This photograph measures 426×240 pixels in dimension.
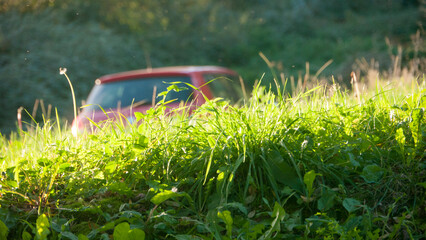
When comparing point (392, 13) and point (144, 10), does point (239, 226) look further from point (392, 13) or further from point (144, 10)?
point (392, 13)

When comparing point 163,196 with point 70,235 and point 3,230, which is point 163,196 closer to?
point 70,235

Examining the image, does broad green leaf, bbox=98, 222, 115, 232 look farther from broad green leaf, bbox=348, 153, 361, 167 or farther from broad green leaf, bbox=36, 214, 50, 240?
broad green leaf, bbox=348, 153, 361, 167

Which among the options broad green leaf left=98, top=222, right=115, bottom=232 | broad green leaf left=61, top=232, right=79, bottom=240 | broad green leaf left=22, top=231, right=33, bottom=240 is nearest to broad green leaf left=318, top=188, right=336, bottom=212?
broad green leaf left=98, top=222, right=115, bottom=232

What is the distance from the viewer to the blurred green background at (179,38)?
535 inches

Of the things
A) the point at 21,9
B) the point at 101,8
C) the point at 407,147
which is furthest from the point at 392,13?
the point at 407,147

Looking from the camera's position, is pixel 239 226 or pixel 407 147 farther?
pixel 407 147

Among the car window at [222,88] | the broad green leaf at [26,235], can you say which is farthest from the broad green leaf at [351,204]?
the car window at [222,88]

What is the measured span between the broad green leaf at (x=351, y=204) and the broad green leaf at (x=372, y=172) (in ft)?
0.65

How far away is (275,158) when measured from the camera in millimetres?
2543

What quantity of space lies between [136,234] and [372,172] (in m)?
1.34

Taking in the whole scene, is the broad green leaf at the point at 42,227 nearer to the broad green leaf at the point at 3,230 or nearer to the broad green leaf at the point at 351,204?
the broad green leaf at the point at 3,230

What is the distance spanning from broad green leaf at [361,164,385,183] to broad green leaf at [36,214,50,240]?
1703 millimetres

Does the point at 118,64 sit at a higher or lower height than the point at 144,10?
lower

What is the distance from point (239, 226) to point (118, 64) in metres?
15.0
